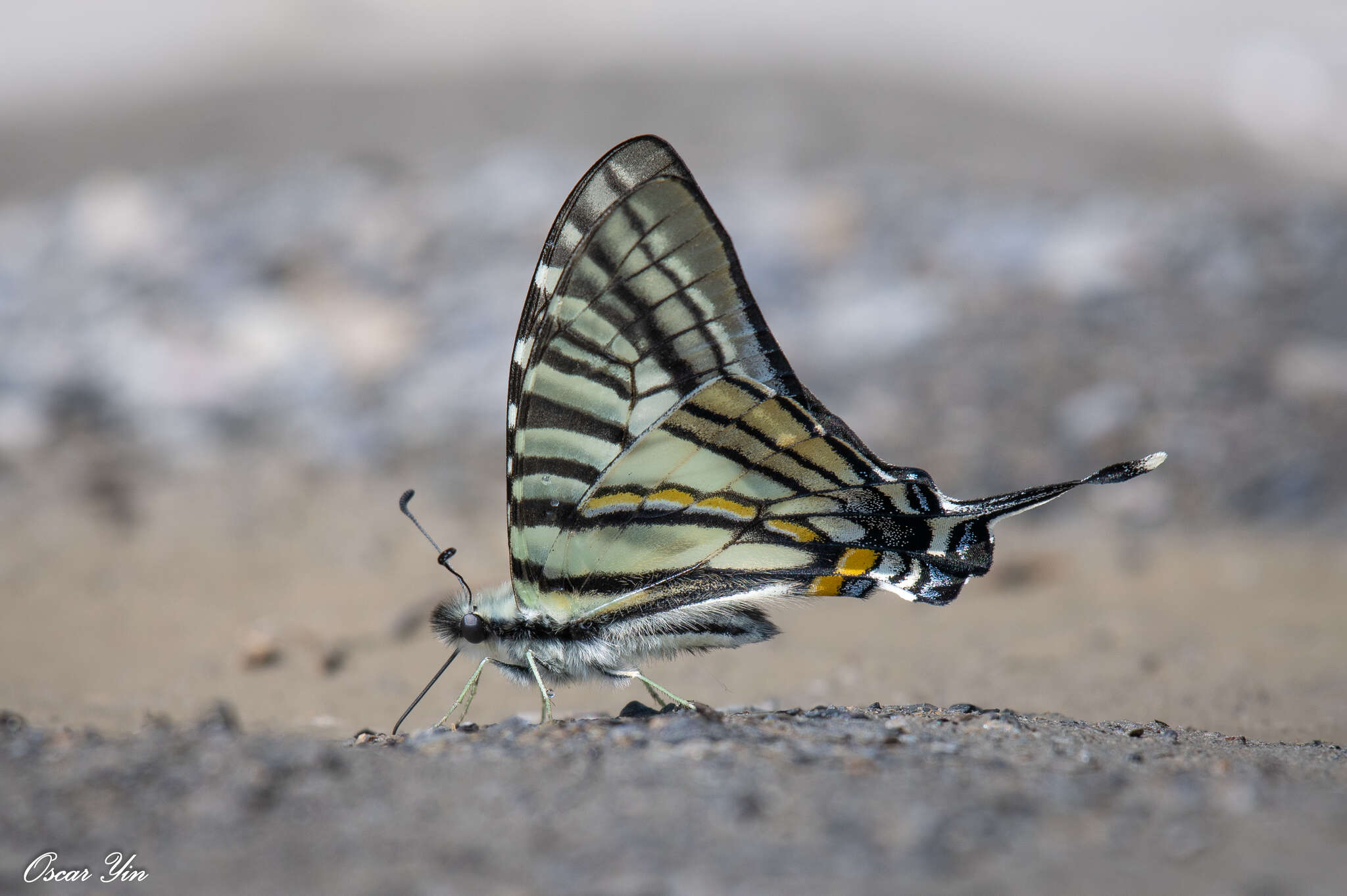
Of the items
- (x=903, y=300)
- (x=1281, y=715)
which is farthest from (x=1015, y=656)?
(x=903, y=300)

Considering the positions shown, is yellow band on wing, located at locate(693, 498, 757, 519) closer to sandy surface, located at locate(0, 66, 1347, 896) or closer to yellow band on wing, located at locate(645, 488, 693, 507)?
yellow band on wing, located at locate(645, 488, 693, 507)

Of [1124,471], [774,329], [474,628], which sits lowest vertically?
[474,628]

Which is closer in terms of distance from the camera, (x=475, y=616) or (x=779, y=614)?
(x=475, y=616)

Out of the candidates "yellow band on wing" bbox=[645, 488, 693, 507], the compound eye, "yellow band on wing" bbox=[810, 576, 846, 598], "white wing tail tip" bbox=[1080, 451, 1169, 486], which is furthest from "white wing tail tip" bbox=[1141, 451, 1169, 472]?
the compound eye

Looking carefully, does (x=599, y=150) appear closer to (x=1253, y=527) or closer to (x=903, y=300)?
(x=903, y=300)

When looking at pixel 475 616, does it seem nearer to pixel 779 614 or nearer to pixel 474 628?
pixel 474 628

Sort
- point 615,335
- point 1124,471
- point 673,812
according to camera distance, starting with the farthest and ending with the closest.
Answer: point 615,335 < point 1124,471 < point 673,812

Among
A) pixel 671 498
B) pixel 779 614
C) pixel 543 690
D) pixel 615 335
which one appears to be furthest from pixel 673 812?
pixel 779 614
